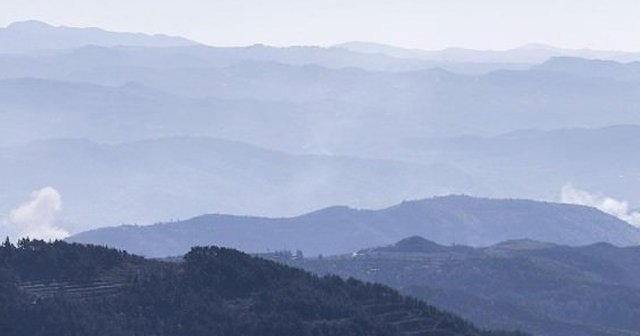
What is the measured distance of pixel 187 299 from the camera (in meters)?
124

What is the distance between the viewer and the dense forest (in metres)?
119

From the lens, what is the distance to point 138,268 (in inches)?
5246

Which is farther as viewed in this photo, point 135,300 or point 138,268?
point 138,268

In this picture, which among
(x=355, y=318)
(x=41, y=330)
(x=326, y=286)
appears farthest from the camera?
(x=326, y=286)

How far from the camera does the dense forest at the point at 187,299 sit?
119 m

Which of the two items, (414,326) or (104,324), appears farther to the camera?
(414,326)

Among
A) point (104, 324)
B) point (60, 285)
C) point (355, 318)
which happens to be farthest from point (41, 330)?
point (355, 318)

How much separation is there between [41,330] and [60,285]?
11.3 metres

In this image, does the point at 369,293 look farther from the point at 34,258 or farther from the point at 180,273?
the point at 34,258

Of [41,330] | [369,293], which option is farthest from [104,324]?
[369,293]

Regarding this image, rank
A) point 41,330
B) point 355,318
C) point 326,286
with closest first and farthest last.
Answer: point 41,330
point 355,318
point 326,286

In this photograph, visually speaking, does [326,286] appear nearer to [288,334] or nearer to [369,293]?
[369,293]

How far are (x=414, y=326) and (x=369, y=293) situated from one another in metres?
7.38

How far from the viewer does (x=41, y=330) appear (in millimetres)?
116750
